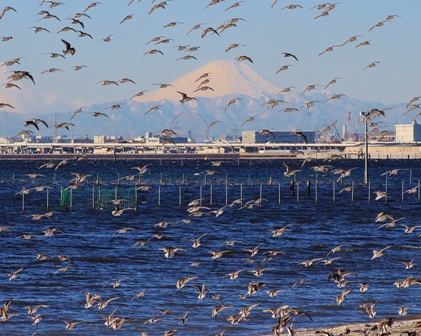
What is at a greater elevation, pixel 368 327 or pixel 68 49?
pixel 68 49

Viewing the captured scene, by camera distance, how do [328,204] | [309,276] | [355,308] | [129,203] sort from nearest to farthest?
1. [355,308]
2. [309,276]
3. [129,203]
4. [328,204]

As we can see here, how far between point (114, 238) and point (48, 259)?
11842mm

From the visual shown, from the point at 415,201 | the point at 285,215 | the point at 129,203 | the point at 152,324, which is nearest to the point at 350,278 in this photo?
the point at 152,324

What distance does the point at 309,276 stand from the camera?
129ft

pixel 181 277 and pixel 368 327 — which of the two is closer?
pixel 368 327

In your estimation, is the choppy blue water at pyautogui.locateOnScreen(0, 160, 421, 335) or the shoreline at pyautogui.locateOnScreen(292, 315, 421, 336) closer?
the shoreline at pyautogui.locateOnScreen(292, 315, 421, 336)

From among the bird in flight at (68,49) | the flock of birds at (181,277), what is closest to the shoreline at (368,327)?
the flock of birds at (181,277)

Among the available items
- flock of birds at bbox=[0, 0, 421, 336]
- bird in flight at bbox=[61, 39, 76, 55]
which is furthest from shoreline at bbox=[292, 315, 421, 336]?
bird in flight at bbox=[61, 39, 76, 55]

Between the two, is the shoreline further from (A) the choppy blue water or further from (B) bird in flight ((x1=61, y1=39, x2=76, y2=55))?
(B) bird in flight ((x1=61, y1=39, x2=76, y2=55))

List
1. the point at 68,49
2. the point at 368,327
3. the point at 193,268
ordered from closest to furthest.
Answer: the point at 368,327, the point at 68,49, the point at 193,268

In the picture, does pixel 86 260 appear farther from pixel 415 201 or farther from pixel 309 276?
pixel 415 201

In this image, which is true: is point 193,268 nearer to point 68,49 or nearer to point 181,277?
point 181,277

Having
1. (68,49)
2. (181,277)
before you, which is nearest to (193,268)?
(181,277)

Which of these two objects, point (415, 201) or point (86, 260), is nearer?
point (86, 260)
